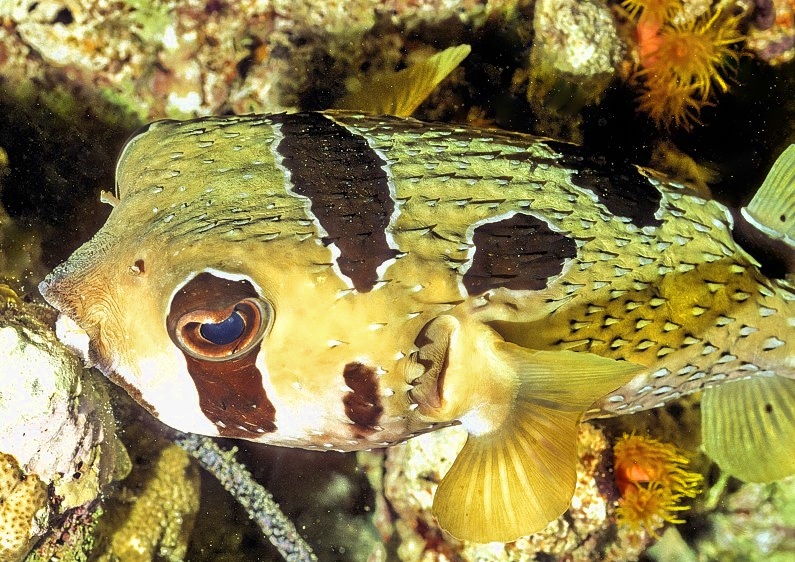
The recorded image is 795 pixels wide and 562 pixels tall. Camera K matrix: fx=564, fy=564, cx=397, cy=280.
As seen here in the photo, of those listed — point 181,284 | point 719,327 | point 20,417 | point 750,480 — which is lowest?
point 750,480

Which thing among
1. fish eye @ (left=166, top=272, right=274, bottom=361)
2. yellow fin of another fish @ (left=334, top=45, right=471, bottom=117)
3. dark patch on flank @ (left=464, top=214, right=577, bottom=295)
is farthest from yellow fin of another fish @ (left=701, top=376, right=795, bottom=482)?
fish eye @ (left=166, top=272, right=274, bottom=361)

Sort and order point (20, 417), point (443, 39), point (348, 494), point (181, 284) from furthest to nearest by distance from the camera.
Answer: point (348, 494) < point (443, 39) < point (20, 417) < point (181, 284)

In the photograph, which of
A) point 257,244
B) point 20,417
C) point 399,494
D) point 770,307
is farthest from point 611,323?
point 20,417

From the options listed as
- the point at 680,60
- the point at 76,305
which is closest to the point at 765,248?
the point at 680,60

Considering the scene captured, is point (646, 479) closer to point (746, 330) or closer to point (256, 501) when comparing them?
point (746, 330)

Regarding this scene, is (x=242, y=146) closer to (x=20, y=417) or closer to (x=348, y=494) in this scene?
(x=20, y=417)

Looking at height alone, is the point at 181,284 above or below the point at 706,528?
above

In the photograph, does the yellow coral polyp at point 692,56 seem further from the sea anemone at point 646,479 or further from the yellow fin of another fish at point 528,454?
the yellow fin of another fish at point 528,454
